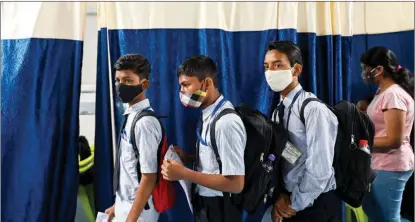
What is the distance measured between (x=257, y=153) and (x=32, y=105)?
1060 mm

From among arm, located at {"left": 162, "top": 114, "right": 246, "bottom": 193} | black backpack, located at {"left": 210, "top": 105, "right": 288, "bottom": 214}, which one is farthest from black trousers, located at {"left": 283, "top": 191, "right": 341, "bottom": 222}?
arm, located at {"left": 162, "top": 114, "right": 246, "bottom": 193}

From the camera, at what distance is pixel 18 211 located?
1834 millimetres

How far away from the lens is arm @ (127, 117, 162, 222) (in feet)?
4.99

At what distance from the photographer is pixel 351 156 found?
1.59 meters

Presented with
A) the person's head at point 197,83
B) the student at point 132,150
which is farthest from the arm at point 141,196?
the person's head at point 197,83

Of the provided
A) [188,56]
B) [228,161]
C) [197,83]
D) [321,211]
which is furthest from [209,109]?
[321,211]

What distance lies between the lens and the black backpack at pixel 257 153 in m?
1.51

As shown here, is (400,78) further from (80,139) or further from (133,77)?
(80,139)

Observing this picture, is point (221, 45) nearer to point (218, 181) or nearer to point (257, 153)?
point (257, 153)

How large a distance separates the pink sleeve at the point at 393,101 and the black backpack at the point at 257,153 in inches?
27.3

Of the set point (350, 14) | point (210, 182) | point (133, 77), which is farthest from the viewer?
point (350, 14)

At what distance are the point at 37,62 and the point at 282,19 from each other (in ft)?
3.85

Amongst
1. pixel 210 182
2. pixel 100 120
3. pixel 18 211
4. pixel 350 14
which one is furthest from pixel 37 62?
pixel 350 14

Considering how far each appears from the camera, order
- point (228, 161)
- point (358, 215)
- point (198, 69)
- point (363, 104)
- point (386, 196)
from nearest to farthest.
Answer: point (228, 161) → point (198, 69) → point (386, 196) → point (358, 215) → point (363, 104)
